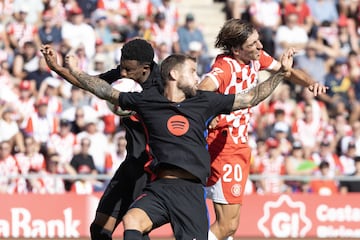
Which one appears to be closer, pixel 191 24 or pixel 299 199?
pixel 299 199

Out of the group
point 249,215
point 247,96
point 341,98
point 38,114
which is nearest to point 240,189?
point 247,96

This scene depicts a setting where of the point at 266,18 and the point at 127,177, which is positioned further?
the point at 266,18

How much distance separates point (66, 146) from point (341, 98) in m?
4.78

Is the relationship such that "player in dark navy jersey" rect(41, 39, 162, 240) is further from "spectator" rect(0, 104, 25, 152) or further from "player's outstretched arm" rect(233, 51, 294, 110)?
"spectator" rect(0, 104, 25, 152)

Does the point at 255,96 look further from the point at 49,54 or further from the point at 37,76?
the point at 37,76

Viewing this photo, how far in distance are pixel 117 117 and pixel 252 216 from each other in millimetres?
2508

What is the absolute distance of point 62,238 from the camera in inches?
577

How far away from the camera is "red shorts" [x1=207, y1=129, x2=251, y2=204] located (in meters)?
9.55

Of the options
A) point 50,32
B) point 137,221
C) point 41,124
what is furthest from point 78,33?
point 137,221

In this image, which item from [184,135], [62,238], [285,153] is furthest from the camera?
[285,153]

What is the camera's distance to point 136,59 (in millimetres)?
8359

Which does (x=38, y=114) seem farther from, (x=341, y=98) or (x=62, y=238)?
(x=341, y=98)

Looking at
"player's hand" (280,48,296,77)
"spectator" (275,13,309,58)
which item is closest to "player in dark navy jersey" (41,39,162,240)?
"player's hand" (280,48,296,77)

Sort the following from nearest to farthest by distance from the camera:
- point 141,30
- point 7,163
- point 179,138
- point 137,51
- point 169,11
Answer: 1. point 179,138
2. point 137,51
3. point 7,163
4. point 141,30
5. point 169,11
